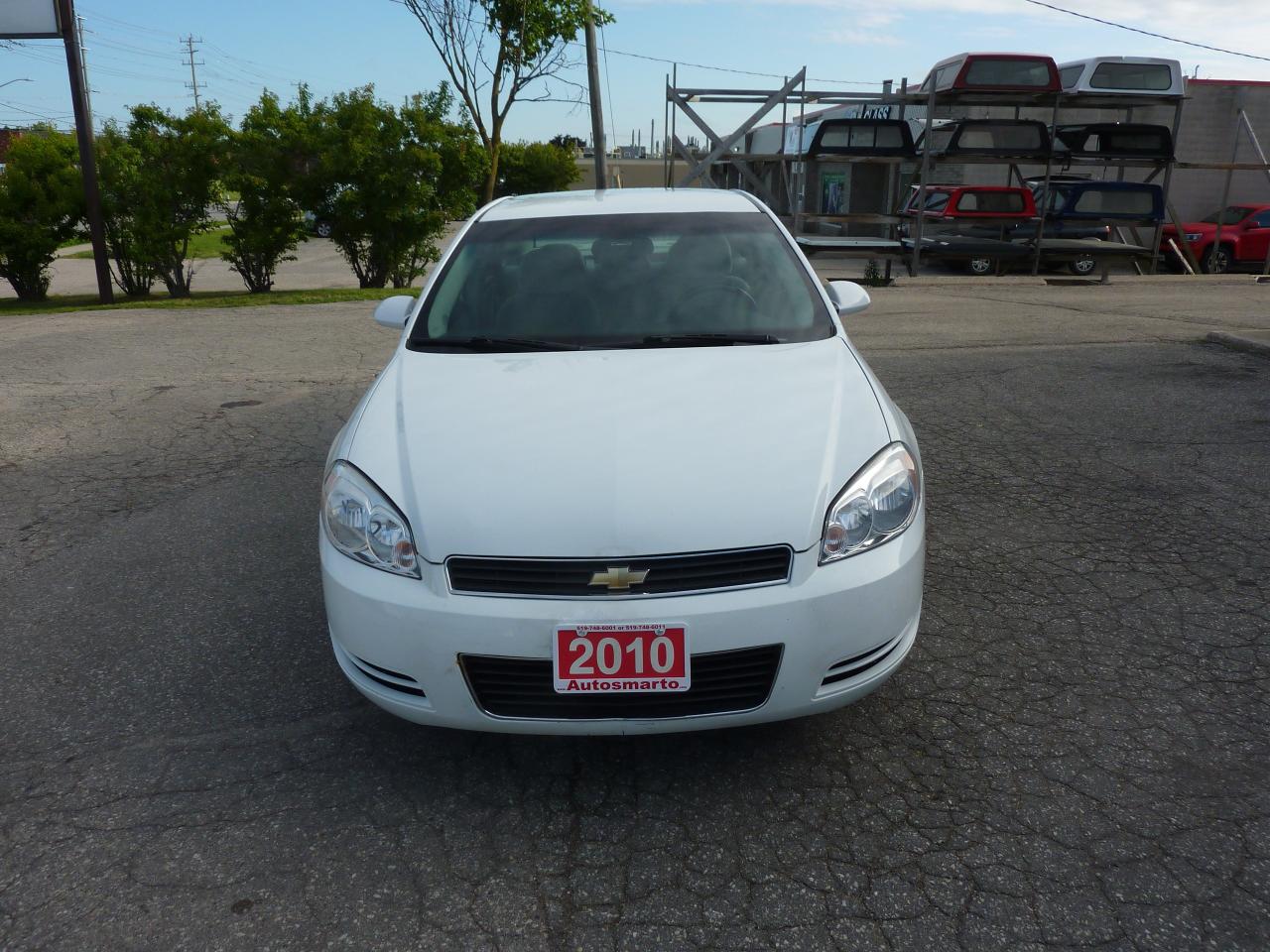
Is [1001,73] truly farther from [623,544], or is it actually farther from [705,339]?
[623,544]

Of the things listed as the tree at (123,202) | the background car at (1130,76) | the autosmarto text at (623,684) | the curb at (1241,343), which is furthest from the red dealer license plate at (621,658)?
the background car at (1130,76)

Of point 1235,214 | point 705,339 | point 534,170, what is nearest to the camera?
point 705,339

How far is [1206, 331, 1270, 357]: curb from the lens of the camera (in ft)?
28.1

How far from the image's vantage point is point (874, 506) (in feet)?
8.70

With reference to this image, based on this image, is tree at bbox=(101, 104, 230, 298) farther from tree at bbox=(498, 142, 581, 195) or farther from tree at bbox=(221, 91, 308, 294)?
tree at bbox=(498, 142, 581, 195)

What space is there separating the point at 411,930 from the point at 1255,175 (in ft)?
102

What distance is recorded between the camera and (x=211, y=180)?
14172 millimetres

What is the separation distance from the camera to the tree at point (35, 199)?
45.8 feet

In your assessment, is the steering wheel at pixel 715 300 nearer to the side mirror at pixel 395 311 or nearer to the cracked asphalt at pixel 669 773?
the side mirror at pixel 395 311

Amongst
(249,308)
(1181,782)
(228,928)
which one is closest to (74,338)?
(249,308)

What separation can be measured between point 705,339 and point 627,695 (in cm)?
151

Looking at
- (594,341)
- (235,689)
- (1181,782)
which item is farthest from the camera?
(594,341)

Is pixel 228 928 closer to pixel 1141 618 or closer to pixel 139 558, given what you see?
pixel 139 558

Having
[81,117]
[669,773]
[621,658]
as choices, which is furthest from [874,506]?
[81,117]
